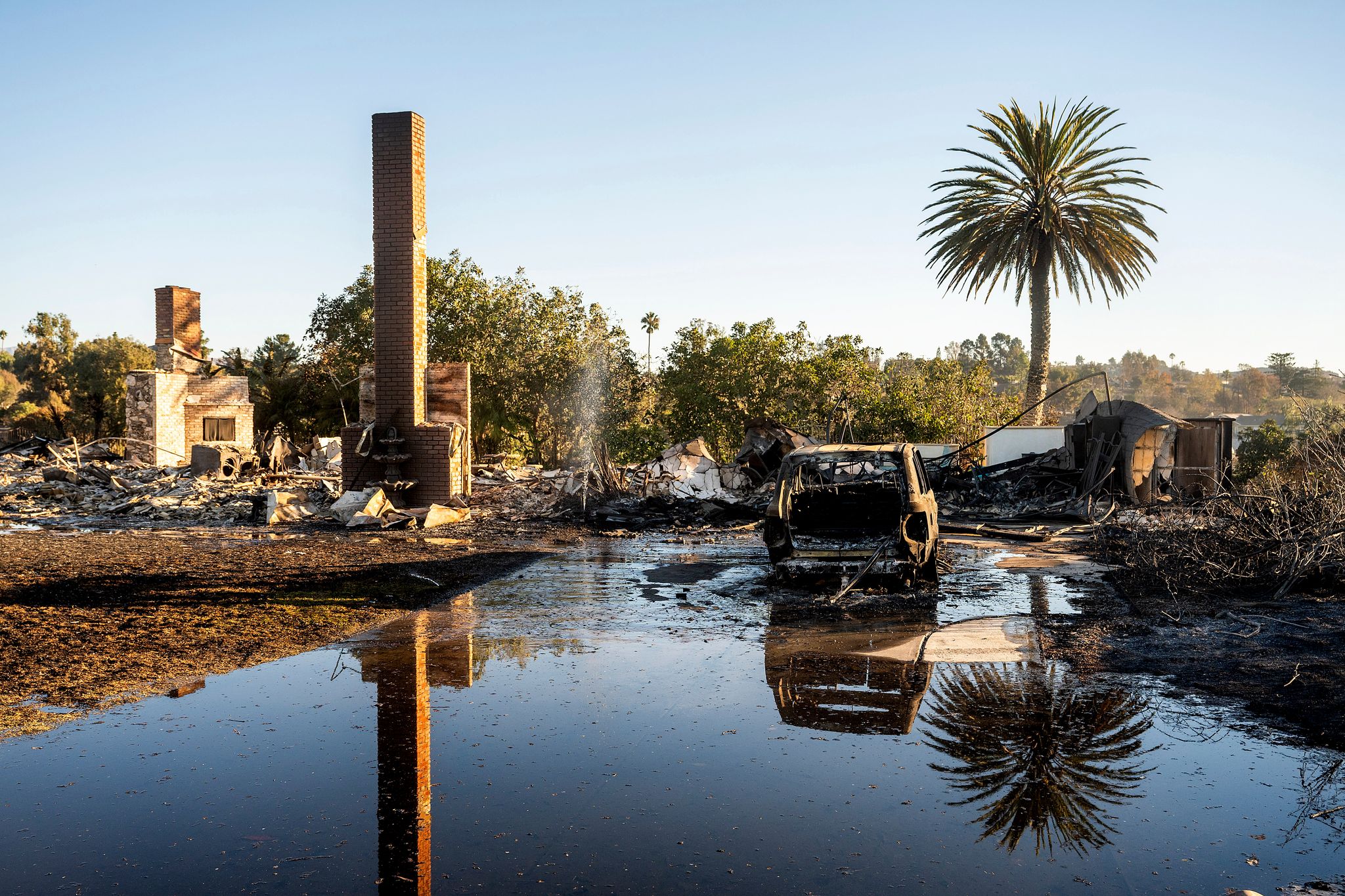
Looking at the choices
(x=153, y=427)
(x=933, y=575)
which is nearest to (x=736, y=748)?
(x=933, y=575)

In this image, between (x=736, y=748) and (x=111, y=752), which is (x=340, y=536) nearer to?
(x=111, y=752)

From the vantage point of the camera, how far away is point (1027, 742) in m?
5.09

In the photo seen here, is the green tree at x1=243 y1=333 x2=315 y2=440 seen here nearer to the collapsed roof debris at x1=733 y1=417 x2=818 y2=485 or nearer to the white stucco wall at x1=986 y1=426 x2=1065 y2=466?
the collapsed roof debris at x1=733 y1=417 x2=818 y2=485

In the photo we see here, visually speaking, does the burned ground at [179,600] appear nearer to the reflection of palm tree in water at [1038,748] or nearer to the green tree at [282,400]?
the reflection of palm tree in water at [1038,748]

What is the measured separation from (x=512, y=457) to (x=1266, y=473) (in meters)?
25.6

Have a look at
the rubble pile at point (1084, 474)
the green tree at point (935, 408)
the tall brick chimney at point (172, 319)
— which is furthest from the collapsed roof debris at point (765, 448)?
the tall brick chimney at point (172, 319)

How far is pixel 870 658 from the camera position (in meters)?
7.11

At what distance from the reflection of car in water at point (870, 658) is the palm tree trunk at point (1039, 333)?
2658 cm

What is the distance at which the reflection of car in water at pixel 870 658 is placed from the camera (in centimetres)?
575

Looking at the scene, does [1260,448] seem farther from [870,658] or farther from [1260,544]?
[870,658]

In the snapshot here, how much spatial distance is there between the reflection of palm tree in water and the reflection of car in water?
0.29m

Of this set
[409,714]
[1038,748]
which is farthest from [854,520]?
[409,714]

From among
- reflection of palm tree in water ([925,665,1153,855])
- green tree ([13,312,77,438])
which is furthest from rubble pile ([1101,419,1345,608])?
green tree ([13,312,77,438])

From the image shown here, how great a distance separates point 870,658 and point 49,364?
67497 mm
